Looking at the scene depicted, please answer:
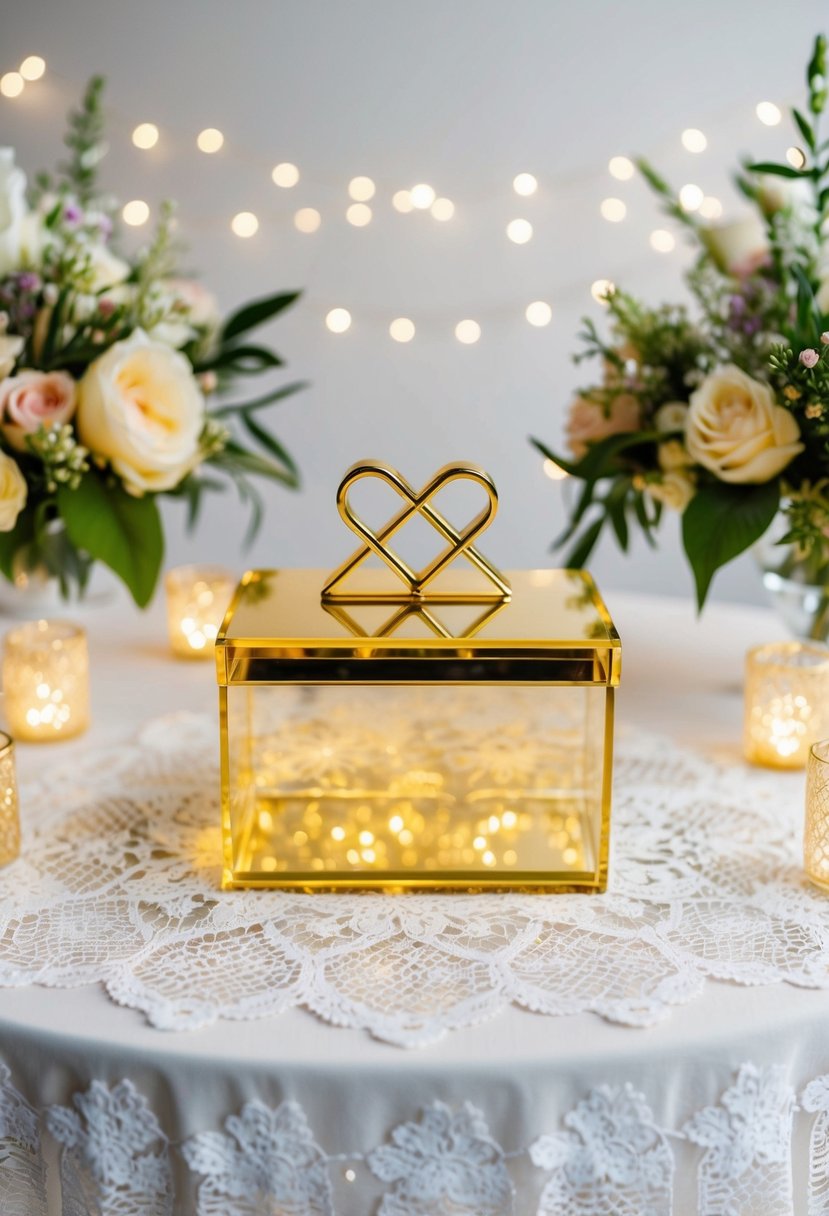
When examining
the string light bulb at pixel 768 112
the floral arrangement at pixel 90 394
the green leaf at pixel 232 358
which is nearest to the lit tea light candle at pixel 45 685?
the floral arrangement at pixel 90 394

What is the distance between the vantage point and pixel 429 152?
228cm

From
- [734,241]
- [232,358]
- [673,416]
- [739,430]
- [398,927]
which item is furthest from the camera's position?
[232,358]

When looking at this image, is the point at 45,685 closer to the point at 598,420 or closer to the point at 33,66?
the point at 598,420

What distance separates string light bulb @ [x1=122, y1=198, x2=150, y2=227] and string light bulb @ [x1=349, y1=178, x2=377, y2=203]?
41 cm

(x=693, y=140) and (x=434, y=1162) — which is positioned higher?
(x=693, y=140)

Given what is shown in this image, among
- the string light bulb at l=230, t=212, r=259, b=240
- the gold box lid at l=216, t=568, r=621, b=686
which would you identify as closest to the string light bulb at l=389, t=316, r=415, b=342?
the string light bulb at l=230, t=212, r=259, b=240

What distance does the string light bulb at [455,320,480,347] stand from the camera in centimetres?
240

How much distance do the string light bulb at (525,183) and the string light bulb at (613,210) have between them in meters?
0.14

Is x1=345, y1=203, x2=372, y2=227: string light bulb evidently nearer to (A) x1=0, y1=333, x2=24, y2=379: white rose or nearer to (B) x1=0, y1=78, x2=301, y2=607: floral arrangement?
(B) x1=0, y1=78, x2=301, y2=607: floral arrangement

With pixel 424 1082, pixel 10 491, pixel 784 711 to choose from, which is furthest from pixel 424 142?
pixel 424 1082

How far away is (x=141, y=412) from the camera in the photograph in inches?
45.9

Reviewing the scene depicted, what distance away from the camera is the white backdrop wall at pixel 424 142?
222 centimetres

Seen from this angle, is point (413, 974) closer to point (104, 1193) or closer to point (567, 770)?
point (104, 1193)

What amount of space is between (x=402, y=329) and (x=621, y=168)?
20.8 inches
